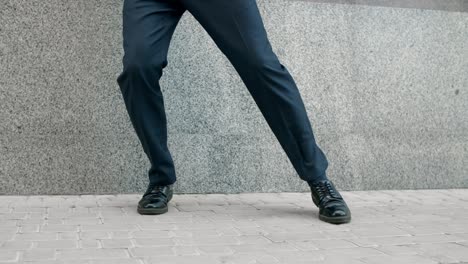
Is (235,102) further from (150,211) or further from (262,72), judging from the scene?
(150,211)

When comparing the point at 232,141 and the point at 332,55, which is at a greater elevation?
the point at 332,55

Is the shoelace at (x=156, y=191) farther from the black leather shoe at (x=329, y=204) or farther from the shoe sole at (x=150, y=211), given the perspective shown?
the black leather shoe at (x=329, y=204)

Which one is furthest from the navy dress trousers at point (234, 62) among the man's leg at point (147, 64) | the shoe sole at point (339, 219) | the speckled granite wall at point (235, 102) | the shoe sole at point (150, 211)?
the speckled granite wall at point (235, 102)

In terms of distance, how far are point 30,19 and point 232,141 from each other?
61.6 inches

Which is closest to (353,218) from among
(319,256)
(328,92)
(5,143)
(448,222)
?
(448,222)

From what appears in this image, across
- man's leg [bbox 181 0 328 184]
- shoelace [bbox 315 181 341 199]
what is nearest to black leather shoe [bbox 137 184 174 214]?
man's leg [bbox 181 0 328 184]

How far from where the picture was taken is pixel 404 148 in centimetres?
461

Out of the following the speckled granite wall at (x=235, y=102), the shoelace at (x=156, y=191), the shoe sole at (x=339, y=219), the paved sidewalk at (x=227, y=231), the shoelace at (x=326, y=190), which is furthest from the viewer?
the speckled granite wall at (x=235, y=102)

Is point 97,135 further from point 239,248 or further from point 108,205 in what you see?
point 239,248

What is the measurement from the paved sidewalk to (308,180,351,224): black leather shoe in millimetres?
57

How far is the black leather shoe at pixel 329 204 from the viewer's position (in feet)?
10.4

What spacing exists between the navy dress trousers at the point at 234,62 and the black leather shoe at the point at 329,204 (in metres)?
0.06

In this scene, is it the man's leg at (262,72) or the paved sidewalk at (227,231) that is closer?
the paved sidewalk at (227,231)

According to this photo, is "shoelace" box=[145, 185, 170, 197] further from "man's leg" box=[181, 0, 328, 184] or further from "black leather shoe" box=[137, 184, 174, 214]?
"man's leg" box=[181, 0, 328, 184]
